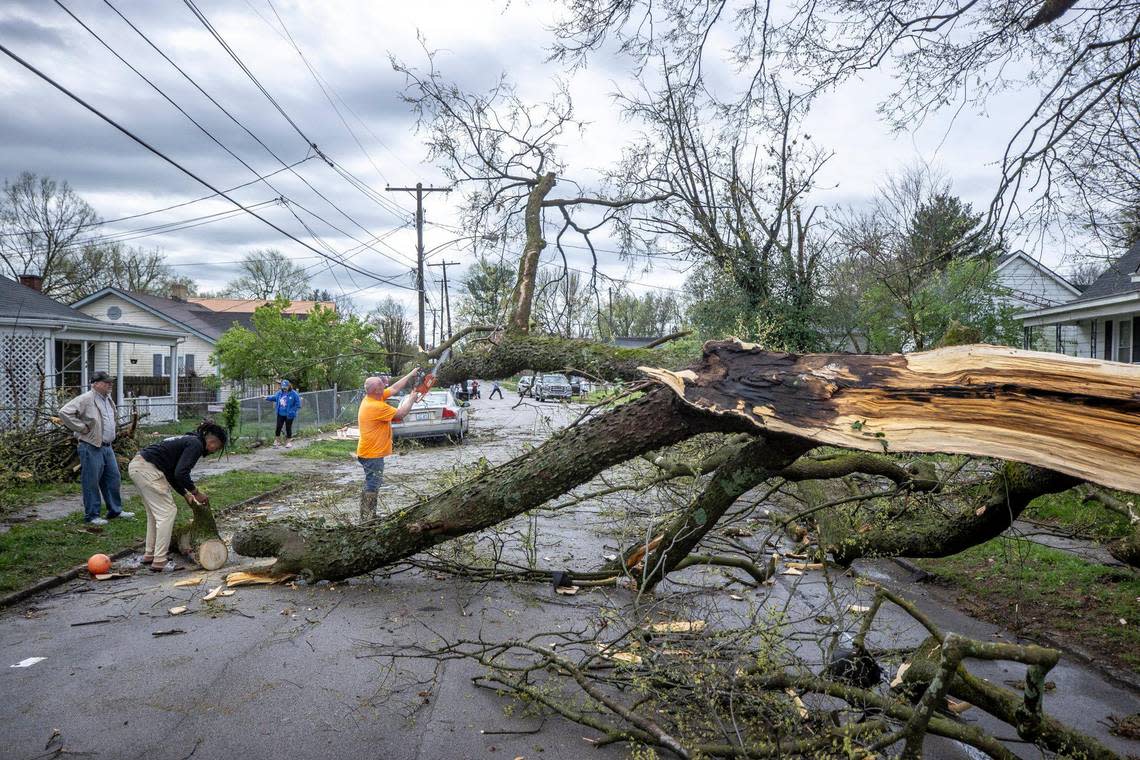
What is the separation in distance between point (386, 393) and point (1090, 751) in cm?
700

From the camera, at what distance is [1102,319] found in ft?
67.7

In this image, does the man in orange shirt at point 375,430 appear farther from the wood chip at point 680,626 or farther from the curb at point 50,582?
the wood chip at point 680,626

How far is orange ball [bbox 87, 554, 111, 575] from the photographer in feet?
22.1

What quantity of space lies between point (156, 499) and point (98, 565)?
0.72 meters

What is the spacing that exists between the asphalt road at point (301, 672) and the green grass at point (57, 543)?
471 mm

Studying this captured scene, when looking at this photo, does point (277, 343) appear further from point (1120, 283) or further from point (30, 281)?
point (1120, 283)

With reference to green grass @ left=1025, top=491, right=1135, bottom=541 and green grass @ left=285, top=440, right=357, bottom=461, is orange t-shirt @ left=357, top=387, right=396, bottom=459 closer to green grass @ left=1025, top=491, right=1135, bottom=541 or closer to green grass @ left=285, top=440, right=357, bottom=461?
green grass @ left=1025, top=491, right=1135, bottom=541

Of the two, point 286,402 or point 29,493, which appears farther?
point 286,402

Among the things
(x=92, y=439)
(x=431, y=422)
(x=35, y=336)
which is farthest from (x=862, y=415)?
(x=35, y=336)

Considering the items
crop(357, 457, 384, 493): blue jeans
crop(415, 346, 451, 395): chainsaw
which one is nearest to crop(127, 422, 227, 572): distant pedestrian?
crop(357, 457, 384, 493): blue jeans

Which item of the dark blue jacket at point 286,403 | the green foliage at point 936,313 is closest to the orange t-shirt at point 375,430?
the green foliage at point 936,313

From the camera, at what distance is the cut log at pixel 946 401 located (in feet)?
10.4

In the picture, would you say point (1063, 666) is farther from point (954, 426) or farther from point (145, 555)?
point (145, 555)

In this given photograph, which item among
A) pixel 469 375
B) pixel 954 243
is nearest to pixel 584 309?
pixel 469 375
